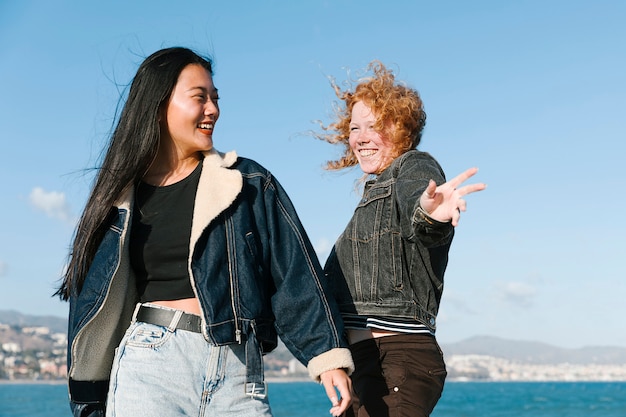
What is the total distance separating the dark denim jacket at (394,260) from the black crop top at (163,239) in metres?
0.83

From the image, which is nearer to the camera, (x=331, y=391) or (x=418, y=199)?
(x=331, y=391)

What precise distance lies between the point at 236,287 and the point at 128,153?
0.81 metres

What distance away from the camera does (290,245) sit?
3.60m

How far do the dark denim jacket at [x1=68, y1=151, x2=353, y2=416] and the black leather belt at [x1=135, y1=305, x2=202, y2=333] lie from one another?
0.10 metres

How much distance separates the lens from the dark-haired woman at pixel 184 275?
3.34m

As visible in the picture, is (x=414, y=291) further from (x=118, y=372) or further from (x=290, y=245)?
(x=118, y=372)

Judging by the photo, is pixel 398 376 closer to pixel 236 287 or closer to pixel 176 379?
pixel 236 287

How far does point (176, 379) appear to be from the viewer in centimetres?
328

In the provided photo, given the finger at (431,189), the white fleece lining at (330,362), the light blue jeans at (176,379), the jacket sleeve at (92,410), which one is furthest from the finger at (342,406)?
the jacket sleeve at (92,410)

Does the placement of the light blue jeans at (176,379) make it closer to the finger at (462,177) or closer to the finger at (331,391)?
the finger at (331,391)

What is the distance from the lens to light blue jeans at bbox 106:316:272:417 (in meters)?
3.26

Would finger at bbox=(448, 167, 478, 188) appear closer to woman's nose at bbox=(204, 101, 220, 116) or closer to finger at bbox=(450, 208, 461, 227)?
finger at bbox=(450, 208, 461, 227)

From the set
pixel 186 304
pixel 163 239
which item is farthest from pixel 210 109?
pixel 186 304

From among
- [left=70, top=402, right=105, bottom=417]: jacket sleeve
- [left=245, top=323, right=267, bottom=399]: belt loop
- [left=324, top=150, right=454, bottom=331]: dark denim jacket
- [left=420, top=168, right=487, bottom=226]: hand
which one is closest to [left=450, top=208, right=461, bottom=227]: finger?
[left=420, top=168, right=487, bottom=226]: hand
